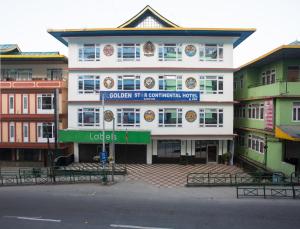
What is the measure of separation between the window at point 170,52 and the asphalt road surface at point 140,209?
1372 cm

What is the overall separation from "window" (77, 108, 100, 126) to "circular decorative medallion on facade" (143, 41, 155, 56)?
318 inches

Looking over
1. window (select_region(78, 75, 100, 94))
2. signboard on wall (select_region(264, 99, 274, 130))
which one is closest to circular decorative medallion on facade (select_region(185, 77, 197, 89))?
signboard on wall (select_region(264, 99, 274, 130))

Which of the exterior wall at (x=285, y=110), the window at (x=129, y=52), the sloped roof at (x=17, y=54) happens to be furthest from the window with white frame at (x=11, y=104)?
the exterior wall at (x=285, y=110)

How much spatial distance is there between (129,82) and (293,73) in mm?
15719

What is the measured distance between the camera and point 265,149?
877 inches

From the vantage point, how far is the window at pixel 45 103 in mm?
Answer: 26281

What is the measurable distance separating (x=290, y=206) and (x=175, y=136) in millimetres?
13264

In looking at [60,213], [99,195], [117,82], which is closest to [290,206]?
[99,195]

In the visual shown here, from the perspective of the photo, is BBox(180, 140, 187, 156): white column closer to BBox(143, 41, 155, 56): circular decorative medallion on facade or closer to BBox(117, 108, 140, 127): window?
BBox(117, 108, 140, 127): window

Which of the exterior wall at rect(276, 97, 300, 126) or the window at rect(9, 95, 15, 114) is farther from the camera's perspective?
the window at rect(9, 95, 15, 114)

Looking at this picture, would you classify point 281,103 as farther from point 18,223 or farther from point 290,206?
point 18,223

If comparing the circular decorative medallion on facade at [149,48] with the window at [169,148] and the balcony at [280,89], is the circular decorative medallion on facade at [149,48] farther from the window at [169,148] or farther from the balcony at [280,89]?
the balcony at [280,89]

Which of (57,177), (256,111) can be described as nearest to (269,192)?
(256,111)

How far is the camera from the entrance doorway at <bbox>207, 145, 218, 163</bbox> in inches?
1049
